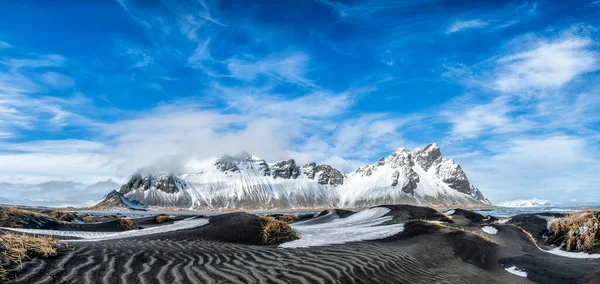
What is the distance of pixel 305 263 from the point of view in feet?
28.1

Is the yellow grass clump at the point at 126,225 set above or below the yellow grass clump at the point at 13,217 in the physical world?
below

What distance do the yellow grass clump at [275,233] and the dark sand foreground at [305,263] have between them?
42.0 inches

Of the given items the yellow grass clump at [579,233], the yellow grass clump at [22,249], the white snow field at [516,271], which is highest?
the yellow grass clump at [22,249]

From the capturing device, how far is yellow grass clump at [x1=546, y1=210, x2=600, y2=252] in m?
15.8

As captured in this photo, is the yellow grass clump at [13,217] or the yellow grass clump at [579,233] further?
the yellow grass clump at [13,217]

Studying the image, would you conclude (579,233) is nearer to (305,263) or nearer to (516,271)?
(516,271)

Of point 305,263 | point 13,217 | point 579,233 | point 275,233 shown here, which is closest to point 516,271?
point 305,263

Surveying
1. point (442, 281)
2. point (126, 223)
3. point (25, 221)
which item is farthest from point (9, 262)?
point (126, 223)

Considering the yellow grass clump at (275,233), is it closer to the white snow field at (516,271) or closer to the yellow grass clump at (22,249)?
the white snow field at (516,271)

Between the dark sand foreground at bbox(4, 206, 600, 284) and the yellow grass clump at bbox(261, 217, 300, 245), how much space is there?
3.50 ft

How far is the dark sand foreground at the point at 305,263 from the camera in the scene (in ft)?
21.6

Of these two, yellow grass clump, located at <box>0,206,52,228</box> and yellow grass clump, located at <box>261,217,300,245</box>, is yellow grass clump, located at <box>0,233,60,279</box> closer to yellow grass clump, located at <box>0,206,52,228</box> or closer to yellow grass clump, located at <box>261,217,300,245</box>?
yellow grass clump, located at <box>261,217,300,245</box>

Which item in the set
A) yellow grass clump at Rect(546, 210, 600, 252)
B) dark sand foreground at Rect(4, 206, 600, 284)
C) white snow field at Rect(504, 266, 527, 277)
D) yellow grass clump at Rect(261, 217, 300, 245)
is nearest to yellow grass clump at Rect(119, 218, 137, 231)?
dark sand foreground at Rect(4, 206, 600, 284)

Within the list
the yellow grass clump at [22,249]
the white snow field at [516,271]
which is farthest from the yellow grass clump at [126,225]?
the white snow field at [516,271]
